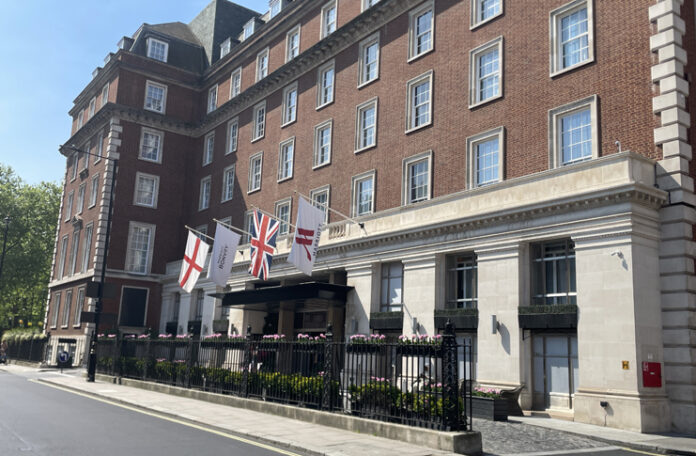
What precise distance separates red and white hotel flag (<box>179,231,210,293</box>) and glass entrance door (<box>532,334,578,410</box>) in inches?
616

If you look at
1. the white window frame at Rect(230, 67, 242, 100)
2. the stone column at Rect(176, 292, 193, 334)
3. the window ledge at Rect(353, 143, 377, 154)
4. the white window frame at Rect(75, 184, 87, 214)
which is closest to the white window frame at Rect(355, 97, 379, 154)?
the window ledge at Rect(353, 143, 377, 154)

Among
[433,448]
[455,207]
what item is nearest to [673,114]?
[455,207]

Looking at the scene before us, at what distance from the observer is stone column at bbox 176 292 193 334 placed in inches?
1670

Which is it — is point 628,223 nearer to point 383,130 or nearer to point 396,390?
point 396,390

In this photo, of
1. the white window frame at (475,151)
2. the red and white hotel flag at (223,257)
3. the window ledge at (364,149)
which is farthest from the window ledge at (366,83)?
the red and white hotel flag at (223,257)

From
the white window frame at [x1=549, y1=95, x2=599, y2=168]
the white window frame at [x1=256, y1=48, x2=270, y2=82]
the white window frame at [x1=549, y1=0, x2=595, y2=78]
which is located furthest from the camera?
the white window frame at [x1=256, y1=48, x2=270, y2=82]

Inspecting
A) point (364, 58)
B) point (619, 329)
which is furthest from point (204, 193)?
point (619, 329)

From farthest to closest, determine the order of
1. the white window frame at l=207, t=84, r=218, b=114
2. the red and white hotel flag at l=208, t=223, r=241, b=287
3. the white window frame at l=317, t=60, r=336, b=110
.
Answer: the white window frame at l=207, t=84, r=218, b=114, the white window frame at l=317, t=60, r=336, b=110, the red and white hotel flag at l=208, t=223, r=241, b=287

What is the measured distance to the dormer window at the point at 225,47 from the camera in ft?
165

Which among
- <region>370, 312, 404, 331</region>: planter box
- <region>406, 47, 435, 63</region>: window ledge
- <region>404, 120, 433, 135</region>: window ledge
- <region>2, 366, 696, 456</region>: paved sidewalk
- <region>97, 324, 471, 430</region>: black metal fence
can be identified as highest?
<region>406, 47, 435, 63</region>: window ledge

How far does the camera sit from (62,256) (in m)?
53.9

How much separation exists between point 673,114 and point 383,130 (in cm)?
1456

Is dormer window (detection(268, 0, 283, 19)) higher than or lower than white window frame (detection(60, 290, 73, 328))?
higher

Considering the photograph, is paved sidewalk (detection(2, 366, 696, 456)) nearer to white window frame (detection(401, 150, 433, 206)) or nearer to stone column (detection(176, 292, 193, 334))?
white window frame (detection(401, 150, 433, 206))
